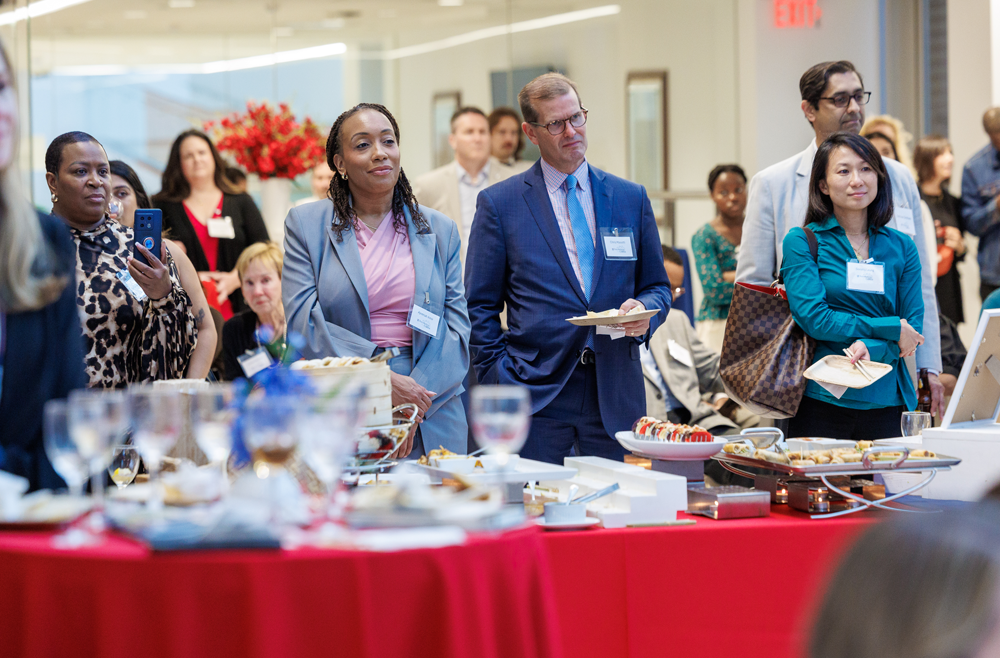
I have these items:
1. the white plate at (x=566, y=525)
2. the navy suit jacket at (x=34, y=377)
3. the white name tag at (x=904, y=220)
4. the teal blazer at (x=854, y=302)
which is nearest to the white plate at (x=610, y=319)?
the teal blazer at (x=854, y=302)

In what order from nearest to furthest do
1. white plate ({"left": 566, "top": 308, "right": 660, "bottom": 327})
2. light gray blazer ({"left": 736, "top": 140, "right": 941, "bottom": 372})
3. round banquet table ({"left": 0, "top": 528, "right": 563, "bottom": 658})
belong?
round banquet table ({"left": 0, "top": 528, "right": 563, "bottom": 658}), white plate ({"left": 566, "top": 308, "right": 660, "bottom": 327}), light gray blazer ({"left": 736, "top": 140, "right": 941, "bottom": 372})

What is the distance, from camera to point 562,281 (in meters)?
3.00

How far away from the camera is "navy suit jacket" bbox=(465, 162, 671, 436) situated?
296 cm

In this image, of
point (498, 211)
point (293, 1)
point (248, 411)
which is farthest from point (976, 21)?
point (248, 411)

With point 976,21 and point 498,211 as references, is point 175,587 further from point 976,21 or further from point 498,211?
point 976,21

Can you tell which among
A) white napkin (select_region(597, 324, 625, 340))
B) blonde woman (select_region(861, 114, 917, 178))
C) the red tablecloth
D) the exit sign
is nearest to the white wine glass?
the red tablecloth

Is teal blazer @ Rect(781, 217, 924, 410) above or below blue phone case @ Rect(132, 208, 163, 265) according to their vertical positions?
below

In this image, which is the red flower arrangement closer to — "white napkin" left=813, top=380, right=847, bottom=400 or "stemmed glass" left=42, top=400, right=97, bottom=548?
"white napkin" left=813, top=380, right=847, bottom=400

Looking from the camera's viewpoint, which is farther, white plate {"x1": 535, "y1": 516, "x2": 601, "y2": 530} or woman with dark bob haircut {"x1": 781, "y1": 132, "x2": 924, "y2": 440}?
woman with dark bob haircut {"x1": 781, "y1": 132, "x2": 924, "y2": 440}

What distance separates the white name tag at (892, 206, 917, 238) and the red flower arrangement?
11.6 feet

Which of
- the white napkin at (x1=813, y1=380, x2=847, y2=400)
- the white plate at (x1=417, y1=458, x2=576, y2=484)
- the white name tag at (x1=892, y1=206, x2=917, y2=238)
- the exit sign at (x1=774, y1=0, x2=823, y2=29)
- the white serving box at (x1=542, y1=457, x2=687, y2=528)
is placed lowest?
the white serving box at (x1=542, y1=457, x2=687, y2=528)

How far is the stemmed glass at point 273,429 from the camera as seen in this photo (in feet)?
4.82

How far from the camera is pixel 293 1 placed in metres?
7.36

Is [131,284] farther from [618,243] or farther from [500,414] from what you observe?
[500,414]
